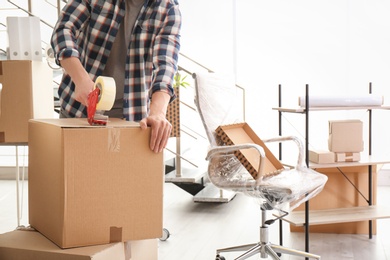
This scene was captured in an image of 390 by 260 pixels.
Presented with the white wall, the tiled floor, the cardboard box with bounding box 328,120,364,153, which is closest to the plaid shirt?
the tiled floor

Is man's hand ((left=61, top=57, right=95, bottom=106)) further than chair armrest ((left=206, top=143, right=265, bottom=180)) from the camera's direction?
No

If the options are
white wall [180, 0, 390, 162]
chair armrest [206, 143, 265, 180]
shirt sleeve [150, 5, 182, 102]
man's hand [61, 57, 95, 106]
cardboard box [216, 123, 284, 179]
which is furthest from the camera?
white wall [180, 0, 390, 162]

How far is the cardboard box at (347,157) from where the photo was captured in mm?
3416

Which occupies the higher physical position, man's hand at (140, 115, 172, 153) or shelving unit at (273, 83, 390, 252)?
man's hand at (140, 115, 172, 153)

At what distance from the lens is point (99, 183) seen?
1.42m

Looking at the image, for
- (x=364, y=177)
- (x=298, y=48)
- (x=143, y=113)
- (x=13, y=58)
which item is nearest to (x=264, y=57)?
(x=298, y=48)

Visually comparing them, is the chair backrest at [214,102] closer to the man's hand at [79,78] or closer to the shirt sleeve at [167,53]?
the shirt sleeve at [167,53]

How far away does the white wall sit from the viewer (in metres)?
5.33

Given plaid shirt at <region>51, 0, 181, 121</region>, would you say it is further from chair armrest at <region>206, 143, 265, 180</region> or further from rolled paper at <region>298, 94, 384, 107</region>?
rolled paper at <region>298, 94, 384, 107</region>

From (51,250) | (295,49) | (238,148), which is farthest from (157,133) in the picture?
(295,49)

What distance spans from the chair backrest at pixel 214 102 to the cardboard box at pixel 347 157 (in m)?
0.63

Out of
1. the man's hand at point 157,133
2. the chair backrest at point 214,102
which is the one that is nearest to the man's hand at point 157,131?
the man's hand at point 157,133

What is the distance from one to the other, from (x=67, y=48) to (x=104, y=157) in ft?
1.56

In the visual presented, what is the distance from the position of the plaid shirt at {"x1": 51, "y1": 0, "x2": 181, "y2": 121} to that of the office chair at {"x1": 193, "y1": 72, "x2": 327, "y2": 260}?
1.03 m
